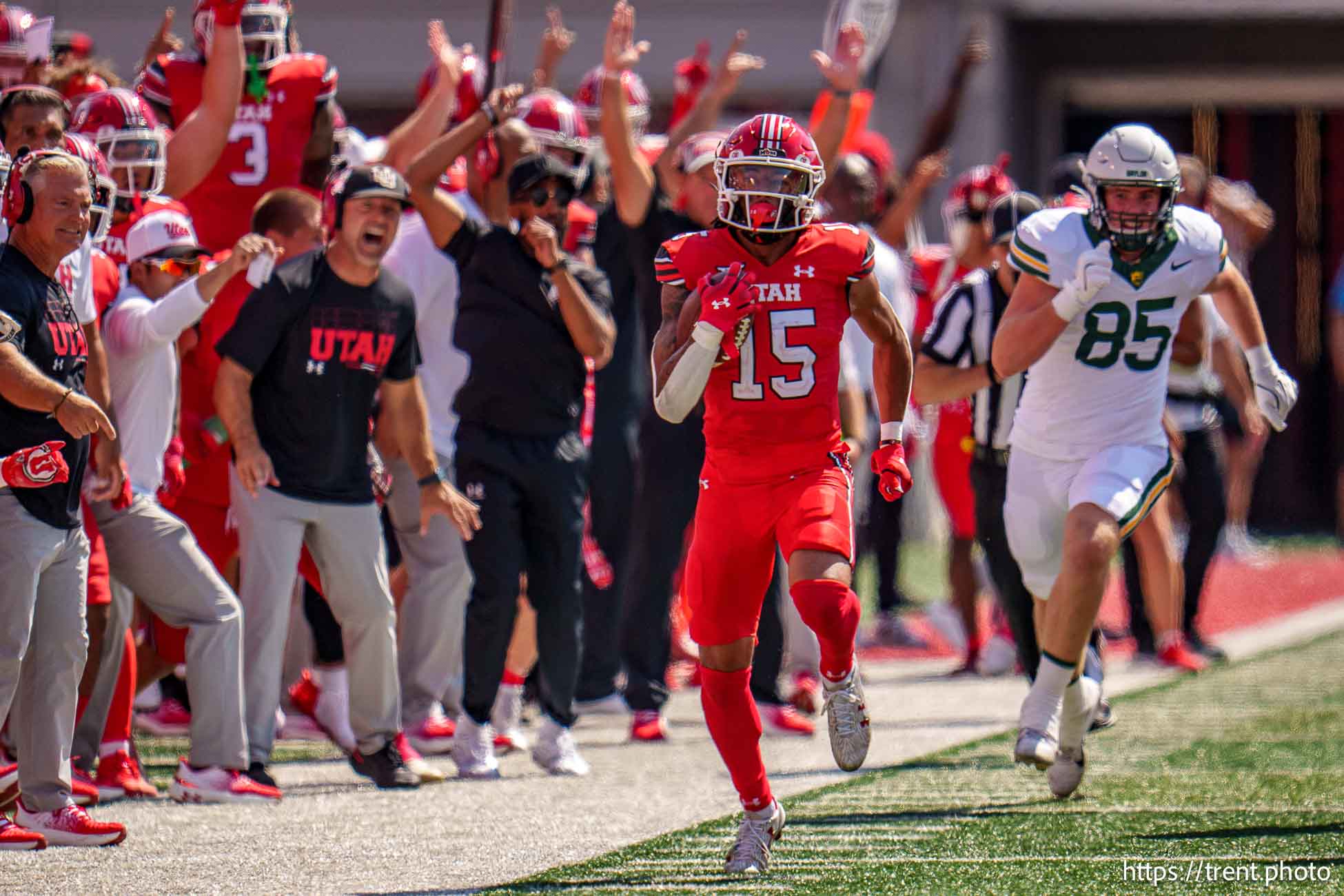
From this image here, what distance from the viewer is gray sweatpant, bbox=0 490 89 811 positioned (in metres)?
5.59

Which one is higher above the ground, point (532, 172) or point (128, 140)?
point (128, 140)

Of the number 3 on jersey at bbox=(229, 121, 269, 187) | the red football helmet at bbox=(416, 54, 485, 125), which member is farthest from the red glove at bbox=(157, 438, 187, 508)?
the red football helmet at bbox=(416, 54, 485, 125)

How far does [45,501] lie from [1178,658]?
5.70 meters

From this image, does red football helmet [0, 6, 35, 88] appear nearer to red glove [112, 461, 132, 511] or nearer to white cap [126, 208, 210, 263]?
white cap [126, 208, 210, 263]

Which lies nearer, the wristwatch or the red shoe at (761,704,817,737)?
the wristwatch

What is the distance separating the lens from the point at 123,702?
652 centimetres

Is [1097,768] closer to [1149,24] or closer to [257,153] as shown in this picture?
[257,153]

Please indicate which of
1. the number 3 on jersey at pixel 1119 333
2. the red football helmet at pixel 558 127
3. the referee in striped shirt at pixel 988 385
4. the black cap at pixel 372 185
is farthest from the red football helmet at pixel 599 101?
the number 3 on jersey at pixel 1119 333

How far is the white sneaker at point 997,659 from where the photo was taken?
9680 mm

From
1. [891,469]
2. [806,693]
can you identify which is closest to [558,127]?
[806,693]

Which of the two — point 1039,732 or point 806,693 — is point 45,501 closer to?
point 1039,732

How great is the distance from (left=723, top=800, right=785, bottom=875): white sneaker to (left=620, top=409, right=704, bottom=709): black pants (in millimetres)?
→ 2583

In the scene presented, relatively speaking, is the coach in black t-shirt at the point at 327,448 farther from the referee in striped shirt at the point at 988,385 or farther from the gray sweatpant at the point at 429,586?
the referee in striped shirt at the point at 988,385

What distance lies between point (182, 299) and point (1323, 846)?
3495mm
